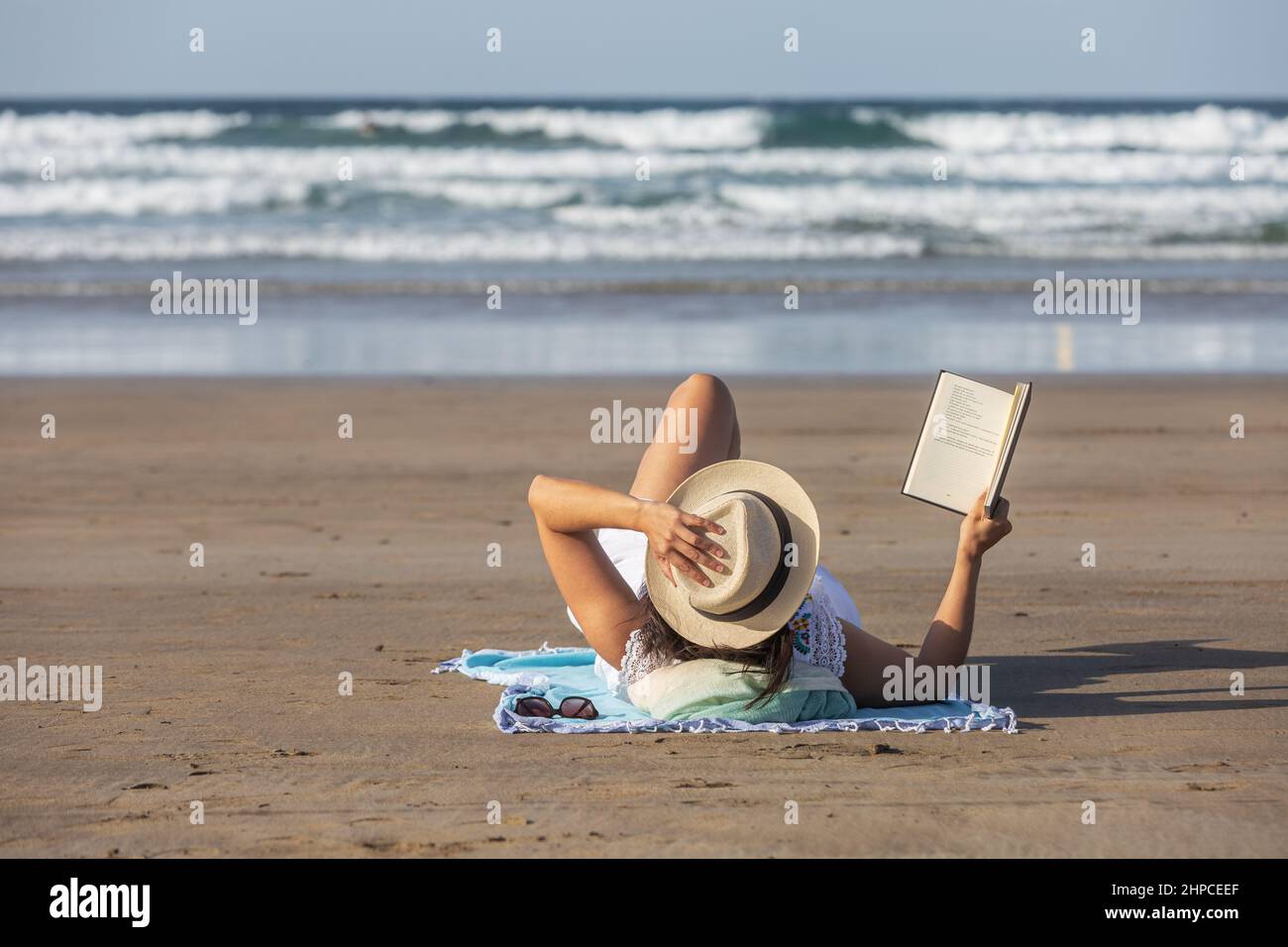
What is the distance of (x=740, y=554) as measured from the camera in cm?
394

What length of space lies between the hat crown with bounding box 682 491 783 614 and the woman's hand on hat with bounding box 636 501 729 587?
0.03m

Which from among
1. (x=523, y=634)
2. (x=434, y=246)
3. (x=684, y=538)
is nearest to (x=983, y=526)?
(x=684, y=538)

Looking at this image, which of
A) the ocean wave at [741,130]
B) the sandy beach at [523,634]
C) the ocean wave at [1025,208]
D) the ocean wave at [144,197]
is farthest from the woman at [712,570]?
the ocean wave at [741,130]

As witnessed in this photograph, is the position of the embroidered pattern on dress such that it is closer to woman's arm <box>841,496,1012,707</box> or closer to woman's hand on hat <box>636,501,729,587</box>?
woman's arm <box>841,496,1012,707</box>

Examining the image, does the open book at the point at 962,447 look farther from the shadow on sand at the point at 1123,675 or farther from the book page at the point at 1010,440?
the shadow on sand at the point at 1123,675

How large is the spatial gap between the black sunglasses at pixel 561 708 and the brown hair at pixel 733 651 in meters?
0.25

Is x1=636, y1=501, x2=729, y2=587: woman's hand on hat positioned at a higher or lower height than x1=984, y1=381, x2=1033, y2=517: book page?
lower

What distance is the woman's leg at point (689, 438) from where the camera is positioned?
4.71 metres

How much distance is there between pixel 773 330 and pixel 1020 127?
81.2 ft

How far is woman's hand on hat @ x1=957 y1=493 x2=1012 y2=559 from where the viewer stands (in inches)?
170

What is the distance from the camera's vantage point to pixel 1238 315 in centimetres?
1603

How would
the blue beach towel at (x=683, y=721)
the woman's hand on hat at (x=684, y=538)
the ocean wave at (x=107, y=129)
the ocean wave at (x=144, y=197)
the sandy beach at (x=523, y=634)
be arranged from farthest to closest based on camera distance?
the ocean wave at (x=107, y=129) → the ocean wave at (x=144, y=197) → the blue beach towel at (x=683, y=721) → the woman's hand on hat at (x=684, y=538) → the sandy beach at (x=523, y=634)

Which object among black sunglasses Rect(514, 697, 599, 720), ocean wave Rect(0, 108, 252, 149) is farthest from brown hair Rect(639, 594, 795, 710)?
ocean wave Rect(0, 108, 252, 149)

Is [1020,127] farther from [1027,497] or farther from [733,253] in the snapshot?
[1027,497]
